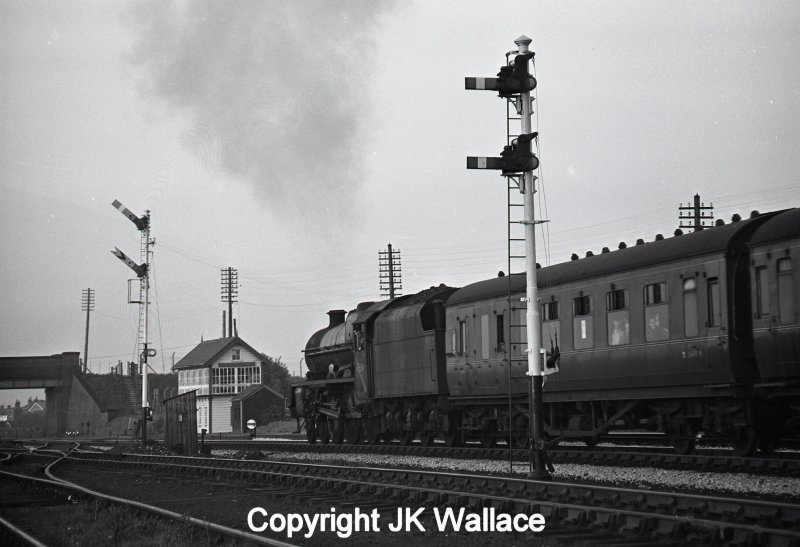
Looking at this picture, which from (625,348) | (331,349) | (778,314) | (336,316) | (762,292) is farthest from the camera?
(336,316)

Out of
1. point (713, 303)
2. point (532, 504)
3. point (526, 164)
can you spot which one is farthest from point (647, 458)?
point (532, 504)

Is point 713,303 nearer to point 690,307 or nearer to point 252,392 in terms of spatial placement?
point 690,307

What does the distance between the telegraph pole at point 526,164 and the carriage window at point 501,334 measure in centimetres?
697

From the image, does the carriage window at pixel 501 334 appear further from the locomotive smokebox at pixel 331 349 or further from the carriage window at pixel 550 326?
the locomotive smokebox at pixel 331 349

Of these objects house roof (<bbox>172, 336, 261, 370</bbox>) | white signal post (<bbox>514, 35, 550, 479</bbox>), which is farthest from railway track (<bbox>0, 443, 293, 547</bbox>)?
house roof (<bbox>172, 336, 261, 370</bbox>)

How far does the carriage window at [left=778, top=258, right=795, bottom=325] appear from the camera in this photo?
1567cm

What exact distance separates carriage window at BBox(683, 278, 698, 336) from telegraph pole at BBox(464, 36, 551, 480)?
3278 millimetres

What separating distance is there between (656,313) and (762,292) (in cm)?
241

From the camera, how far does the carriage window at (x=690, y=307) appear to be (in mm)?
17391

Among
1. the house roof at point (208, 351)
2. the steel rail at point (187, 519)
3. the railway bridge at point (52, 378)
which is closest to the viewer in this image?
the steel rail at point (187, 519)

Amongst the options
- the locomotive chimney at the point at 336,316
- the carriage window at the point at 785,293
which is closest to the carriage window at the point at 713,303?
the carriage window at the point at 785,293

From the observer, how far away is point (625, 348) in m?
19.0

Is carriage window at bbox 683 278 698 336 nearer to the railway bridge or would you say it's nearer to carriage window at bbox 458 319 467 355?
carriage window at bbox 458 319 467 355

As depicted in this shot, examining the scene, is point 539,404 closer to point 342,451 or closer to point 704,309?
point 704,309
